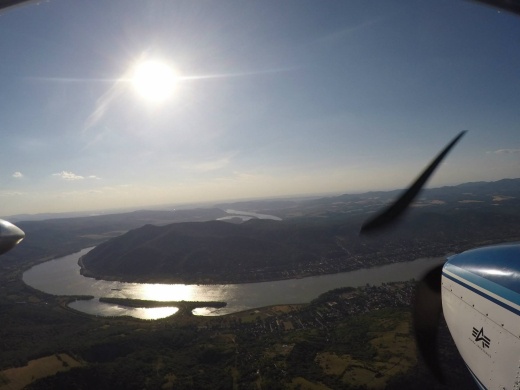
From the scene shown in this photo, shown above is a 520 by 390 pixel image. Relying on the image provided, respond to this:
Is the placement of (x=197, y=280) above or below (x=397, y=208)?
below

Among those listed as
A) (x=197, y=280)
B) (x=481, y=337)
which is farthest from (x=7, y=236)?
(x=197, y=280)

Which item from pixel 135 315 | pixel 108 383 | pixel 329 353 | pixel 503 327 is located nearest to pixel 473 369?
pixel 503 327

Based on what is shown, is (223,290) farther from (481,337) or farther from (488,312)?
(488,312)

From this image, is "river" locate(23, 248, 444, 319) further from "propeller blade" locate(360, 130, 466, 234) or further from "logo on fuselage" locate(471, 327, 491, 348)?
"logo on fuselage" locate(471, 327, 491, 348)

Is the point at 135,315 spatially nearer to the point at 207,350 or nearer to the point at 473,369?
the point at 207,350

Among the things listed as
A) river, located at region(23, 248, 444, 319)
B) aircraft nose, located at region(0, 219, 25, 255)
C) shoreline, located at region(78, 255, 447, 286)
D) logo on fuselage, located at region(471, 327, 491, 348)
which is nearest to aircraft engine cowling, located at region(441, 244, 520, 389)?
logo on fuselage, located at region(471, 327, 491, 348)

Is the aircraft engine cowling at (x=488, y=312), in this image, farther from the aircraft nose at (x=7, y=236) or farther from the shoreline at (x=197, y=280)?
the shoreline at (x=197, y=280)
